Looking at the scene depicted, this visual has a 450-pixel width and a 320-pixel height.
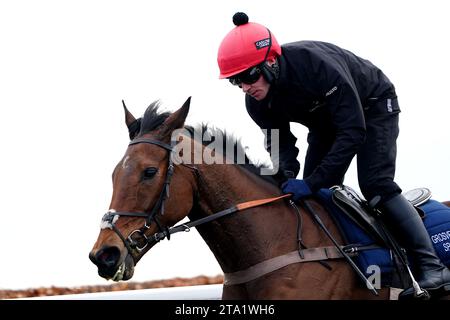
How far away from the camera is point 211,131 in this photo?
4316 millimetres

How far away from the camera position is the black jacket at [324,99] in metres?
4.24

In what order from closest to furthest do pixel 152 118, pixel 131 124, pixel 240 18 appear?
pixel 152 118, pixel 131 124, pixel 240 18

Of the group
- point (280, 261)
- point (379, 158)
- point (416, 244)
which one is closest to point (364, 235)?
point (416, 244)

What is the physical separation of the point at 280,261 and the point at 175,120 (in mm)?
1006

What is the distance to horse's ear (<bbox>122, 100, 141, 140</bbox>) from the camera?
420cm

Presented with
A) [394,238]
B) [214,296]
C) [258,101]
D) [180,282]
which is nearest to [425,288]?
[394,238]

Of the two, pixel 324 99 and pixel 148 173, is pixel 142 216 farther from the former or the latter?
pixel 324 99

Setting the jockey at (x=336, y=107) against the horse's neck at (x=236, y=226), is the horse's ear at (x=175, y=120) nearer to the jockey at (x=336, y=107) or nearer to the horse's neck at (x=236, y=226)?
the horse's neck at (x=236, y=226)

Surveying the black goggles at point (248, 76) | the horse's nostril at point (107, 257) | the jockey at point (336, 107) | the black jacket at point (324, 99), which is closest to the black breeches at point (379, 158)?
the jockey at point (336, 107)

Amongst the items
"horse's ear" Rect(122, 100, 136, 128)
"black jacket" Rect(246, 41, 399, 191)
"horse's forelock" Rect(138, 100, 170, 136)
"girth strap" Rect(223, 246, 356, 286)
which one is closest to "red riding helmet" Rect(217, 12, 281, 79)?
"black jacket" Rect(246, 41, 399, 191)

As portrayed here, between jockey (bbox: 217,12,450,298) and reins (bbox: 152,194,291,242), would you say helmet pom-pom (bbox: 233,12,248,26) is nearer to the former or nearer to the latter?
jockey (bbox: 217,12,450,298)

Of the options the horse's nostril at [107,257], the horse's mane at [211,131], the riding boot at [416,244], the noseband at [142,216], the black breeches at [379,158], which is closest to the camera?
the horse's nostril at [107,257]

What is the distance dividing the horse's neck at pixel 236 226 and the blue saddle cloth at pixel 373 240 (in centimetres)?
32
